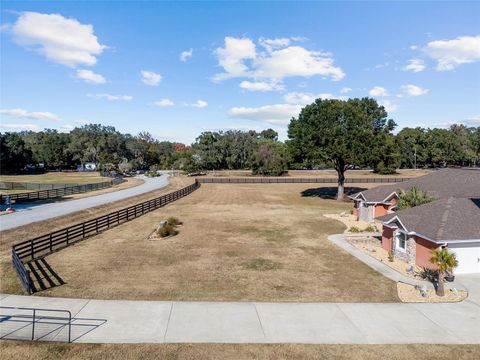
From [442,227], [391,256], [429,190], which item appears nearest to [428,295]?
[442,227]

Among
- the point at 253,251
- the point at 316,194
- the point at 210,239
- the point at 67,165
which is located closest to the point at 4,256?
the point at 210,239

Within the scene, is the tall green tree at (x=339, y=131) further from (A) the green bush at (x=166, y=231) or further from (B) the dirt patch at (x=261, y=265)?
(B) the dirt patch at (x=261, y=265)

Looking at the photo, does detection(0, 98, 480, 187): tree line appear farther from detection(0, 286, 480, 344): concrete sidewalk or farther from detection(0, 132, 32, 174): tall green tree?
detection(0, 286, 480, 344): concrete sidewalk

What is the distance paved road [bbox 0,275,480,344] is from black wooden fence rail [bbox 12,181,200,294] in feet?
8.62

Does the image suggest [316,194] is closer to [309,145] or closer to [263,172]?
[309,145]

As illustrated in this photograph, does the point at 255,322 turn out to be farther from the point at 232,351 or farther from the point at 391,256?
the point at 391,256

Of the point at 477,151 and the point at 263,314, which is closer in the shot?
the point at 263,314

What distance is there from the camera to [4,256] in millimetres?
22172

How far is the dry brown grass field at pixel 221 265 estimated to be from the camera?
1681cm

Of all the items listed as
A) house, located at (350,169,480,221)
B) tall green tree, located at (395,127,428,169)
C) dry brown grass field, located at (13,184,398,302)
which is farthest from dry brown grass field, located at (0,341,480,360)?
tall green tree, located at (395,127,428,169)

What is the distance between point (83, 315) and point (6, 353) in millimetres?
3022

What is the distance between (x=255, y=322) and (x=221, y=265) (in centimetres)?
761

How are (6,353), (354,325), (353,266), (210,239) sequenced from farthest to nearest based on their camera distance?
1. (210,239)
2. (353,266)
3. (354,325)
4. (6,353)

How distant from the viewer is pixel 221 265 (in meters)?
21.2
